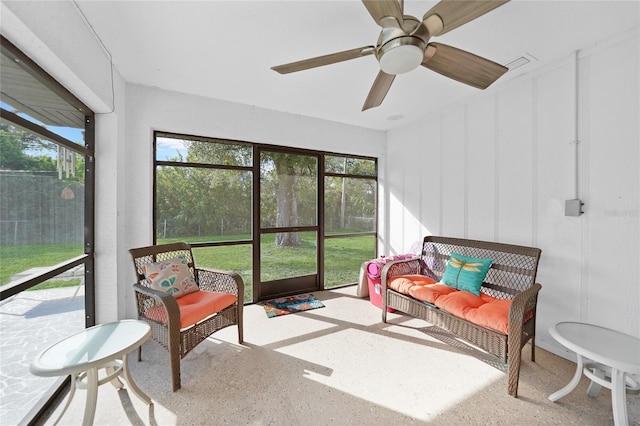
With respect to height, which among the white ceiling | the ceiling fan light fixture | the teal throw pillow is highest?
the white ceiling

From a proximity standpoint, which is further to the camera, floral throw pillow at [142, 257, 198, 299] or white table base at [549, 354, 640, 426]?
floral throw pillow at [142, 257, 198, 299]

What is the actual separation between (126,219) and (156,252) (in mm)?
A: 599

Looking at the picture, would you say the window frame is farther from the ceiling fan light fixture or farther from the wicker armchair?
the ceiling fan light fixture

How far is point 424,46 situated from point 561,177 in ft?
6.30

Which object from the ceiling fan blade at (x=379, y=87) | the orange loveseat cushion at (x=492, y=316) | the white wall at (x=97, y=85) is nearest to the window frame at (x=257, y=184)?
the white wall at (x=97, y=85)

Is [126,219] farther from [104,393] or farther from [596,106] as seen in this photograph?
[596,106]

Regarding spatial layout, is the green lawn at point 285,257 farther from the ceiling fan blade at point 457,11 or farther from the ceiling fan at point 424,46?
the ceiling fan blade at point 457,11

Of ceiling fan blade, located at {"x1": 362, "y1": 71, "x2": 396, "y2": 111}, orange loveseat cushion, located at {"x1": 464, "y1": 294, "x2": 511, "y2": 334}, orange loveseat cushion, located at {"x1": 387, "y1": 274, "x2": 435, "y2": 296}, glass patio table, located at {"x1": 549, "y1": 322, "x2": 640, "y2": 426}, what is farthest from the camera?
orange loveseat cushion, located at {"x1": 387, "y1": 274, "x2": 435, "y2": 296}

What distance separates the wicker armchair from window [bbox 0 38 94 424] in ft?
1.58

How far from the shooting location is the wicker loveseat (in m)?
1.81

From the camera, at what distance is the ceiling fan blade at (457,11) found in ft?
3.70

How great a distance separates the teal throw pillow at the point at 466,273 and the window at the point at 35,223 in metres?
3.30

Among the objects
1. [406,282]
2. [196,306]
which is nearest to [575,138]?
[406,282]

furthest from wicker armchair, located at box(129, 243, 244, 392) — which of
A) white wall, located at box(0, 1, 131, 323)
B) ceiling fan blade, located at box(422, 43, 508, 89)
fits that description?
ceiling fan blade, located at box(422, 43, 508, 89)
